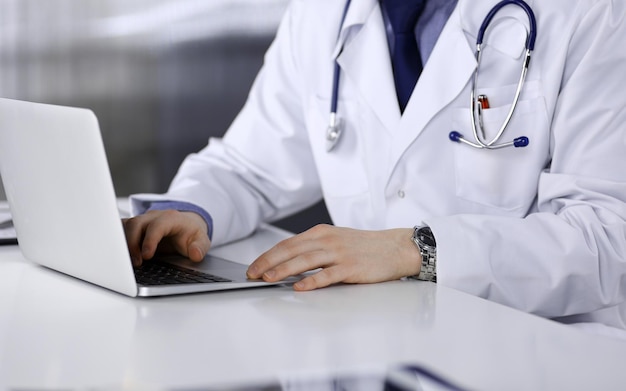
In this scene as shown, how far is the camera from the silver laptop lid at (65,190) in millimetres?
854

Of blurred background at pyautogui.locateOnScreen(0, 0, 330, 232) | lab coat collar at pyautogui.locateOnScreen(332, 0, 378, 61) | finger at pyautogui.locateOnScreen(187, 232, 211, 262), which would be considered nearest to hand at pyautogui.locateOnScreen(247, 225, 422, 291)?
finger at pyautogui.locateOnScreen(187, 232, 211, 262)

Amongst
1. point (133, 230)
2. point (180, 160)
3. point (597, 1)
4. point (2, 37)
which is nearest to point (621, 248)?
point (597, 1)

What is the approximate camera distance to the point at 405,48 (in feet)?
4.74

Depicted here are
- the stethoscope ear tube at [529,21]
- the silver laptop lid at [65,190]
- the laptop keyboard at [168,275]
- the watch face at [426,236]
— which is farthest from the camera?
the stethoscope ear tube at [529,21]

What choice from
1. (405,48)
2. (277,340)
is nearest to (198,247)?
(277,340)

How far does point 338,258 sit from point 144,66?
5.70 feet

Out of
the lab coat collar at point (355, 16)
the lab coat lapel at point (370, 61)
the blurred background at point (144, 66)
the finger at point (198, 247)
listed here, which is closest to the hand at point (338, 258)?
the finger at point (198, 247)

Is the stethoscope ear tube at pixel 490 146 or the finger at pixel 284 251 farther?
the stethoscope ear tube at pixel 490 146

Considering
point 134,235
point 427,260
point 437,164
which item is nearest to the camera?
point 427,260

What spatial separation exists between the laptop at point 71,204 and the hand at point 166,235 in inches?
2.3

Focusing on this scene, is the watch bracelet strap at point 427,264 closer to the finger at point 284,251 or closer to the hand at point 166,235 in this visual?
the finger at point 284,251

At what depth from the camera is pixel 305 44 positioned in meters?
1.60

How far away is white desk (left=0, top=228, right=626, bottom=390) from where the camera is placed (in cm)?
66

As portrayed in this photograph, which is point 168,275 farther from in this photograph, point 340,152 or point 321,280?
point 340,152
